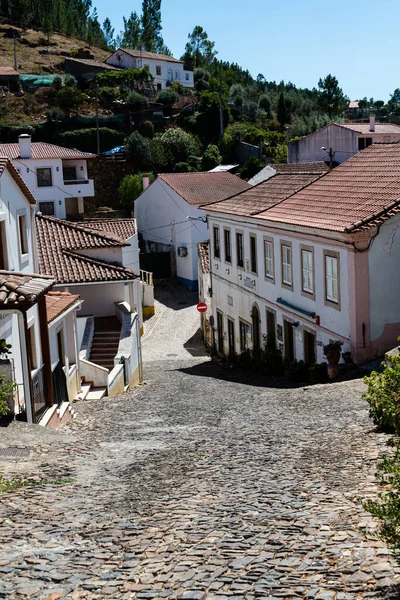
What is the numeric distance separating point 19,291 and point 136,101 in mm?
70136

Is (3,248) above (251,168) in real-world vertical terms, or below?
below

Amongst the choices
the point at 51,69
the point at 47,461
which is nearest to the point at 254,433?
the point at 47,461

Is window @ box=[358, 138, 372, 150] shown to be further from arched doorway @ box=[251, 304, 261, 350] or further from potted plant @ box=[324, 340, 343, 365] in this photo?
potted plant @ box=[324, 340, 343, 365]

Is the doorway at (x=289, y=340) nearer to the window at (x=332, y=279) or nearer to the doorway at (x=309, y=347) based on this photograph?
the doorway at (x=309, y=347)

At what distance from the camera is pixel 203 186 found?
162 ft

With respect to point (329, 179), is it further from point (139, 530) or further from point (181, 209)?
point (181, 209)

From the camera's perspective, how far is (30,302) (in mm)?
12453

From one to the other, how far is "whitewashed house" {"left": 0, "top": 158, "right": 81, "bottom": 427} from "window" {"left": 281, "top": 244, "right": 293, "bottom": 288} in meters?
6.35

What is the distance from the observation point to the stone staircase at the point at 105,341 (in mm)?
24725

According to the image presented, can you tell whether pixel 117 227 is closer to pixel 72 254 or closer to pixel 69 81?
pixel 72 254

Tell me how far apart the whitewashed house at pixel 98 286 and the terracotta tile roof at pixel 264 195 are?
4.04 m

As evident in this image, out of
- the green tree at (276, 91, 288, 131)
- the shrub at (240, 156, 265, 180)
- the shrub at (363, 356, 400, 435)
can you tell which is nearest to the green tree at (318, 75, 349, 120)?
the green tree at (276, 91, 288, 131)

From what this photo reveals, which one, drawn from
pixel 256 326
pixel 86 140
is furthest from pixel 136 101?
pixel 256 326

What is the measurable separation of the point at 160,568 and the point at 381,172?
1698cm
